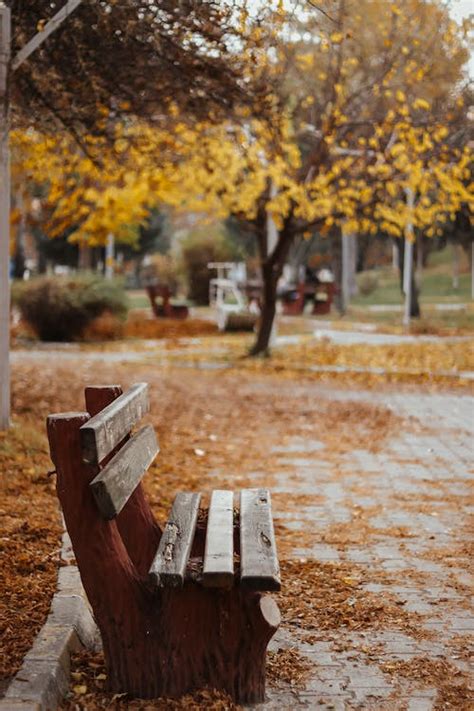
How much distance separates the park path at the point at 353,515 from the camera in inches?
168

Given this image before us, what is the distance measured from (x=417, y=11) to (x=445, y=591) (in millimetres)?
13156

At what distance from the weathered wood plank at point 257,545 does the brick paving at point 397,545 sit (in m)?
0.53

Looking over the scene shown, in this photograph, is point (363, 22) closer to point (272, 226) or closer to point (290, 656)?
point (272, 226)

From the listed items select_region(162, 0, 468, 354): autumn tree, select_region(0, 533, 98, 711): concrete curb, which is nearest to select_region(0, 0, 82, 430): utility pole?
select_region(0, 533, 98, 711): concrete curb

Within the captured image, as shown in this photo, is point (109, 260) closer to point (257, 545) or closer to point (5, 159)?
point (5, 159)

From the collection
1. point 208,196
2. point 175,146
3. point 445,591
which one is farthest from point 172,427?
point 208,196

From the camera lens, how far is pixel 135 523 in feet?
14.9

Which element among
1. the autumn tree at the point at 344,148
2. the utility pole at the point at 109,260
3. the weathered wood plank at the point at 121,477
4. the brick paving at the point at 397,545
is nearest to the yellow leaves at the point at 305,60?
the autumn tree at the point at 344,148

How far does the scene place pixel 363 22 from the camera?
17.5m

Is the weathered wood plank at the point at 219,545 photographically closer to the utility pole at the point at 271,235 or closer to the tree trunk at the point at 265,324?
the tree trunk at the point at 265,324

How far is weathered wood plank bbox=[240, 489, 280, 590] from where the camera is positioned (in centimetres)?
364

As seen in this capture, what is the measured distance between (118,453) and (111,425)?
195 mm

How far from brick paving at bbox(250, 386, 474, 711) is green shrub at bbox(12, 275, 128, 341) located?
36.9ft

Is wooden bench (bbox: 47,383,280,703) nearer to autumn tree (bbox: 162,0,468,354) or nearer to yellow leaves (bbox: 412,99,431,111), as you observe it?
autumn tree (bbox: 162,0,468,354)
